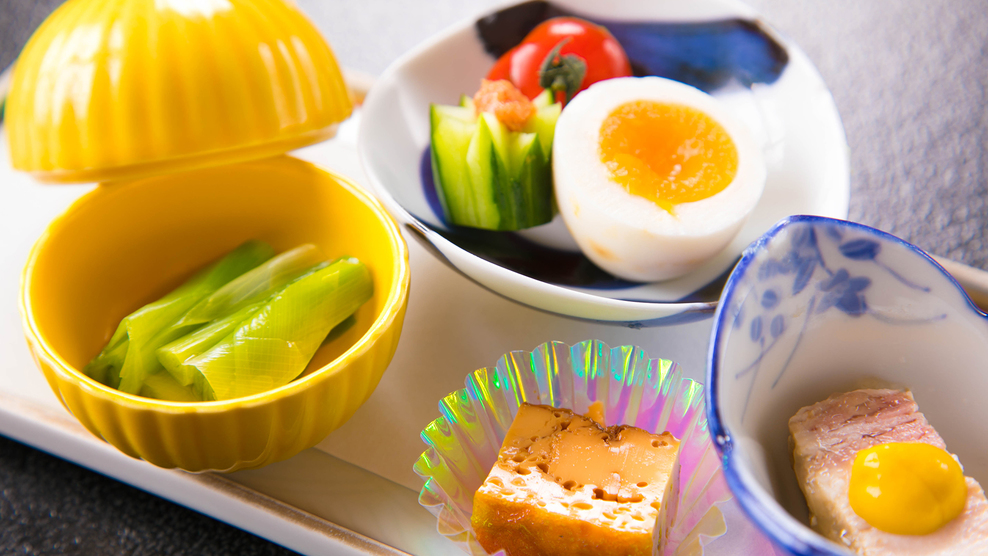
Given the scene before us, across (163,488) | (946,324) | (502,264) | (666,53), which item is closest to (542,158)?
(502,264)

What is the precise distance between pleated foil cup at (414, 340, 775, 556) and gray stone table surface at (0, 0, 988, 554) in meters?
0.24

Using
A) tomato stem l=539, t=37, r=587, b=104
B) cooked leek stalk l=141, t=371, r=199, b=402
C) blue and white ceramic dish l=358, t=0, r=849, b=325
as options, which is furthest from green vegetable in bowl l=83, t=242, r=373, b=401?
tomato stem l=539, t=37, r=587, b=104

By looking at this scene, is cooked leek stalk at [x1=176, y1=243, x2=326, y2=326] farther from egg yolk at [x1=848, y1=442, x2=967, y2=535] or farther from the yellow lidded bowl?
egg yolk at [x1=848, y1=442, x2=967, y2=535]

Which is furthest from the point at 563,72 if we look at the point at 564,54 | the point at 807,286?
the point at 807,286

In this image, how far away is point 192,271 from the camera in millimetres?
980

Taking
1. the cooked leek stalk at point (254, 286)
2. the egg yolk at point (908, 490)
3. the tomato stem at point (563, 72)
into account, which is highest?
the tomato stem at point (563, 72)

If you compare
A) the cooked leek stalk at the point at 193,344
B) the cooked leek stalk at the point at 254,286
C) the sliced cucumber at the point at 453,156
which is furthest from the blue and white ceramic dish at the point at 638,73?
the cooked leek stalk at the point at 193,344

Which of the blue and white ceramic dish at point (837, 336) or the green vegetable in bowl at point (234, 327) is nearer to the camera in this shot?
the blue and white ceramic dish at point (837, 336)

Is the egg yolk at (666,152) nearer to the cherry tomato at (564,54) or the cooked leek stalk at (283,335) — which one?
the cherry tomato at (564,54)

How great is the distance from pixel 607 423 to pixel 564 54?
636 millimetres

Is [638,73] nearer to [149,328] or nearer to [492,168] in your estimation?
[492,168]

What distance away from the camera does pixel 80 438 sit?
81 cm

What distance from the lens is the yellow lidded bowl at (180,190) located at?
2.23 ft

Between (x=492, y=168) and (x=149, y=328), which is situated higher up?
(x=492, y=168)
